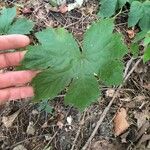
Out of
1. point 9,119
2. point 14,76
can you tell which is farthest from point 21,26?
point 9,119

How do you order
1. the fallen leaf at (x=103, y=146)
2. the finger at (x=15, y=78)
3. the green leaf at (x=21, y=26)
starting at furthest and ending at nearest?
the green leaf at (x=21, y=26)
the fallen leaf at (x=103, y=146)
the finger at (x=15, y=78)

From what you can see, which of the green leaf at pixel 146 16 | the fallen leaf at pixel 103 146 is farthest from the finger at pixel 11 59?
the green leaf at pixel 146 16

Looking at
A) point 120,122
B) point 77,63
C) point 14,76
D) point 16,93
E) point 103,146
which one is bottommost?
point 103,146

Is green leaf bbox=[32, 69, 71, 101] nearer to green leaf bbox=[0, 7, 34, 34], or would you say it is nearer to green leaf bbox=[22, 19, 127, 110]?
green leaf bbox=[22, 19, 127, 110]

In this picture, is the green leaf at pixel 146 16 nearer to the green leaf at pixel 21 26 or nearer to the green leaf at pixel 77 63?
the green leaf at pixel 77 63

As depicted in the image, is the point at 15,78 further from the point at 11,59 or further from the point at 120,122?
the point at 120,122

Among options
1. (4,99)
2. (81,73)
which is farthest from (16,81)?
(81,73)
